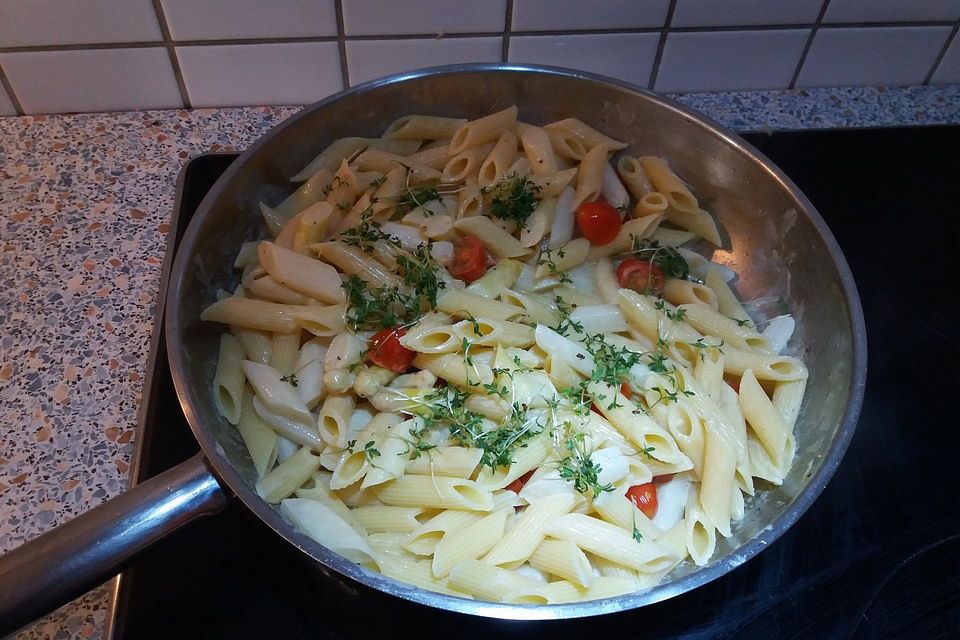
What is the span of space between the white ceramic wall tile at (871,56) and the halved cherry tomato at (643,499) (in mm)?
885

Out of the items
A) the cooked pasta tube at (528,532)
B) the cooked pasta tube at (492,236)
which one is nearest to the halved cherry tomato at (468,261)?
the cooked pasta tube at (492,236)

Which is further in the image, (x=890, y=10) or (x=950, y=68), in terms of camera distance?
(x=950, y=68)

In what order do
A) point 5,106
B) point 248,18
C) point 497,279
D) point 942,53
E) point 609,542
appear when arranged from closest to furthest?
1. point 609,542
2. point 497,279
3. point 248,18
4. point 5,106
5. point 942,53

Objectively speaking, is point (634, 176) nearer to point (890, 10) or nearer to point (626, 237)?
point (626, 237)

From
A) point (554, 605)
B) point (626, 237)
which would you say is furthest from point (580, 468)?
point (626, 237)

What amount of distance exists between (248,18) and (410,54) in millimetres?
257

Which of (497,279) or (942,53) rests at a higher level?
(942,53)

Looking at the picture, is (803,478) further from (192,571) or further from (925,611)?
(192,571)

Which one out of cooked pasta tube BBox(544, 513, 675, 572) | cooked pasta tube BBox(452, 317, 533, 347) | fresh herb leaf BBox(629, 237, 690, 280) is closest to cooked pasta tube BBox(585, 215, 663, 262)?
fresh herb leaf BBox(629, 237, 690, 280)

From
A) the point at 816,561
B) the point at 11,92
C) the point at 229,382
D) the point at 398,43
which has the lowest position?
the point at 816,561

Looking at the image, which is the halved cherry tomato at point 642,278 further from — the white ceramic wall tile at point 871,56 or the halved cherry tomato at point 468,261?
the white ceramic wall tile at point 871,56

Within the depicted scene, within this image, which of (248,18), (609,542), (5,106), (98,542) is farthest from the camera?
(5,106)

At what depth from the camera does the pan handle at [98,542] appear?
2.23 feet

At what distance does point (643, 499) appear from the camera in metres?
0.94
